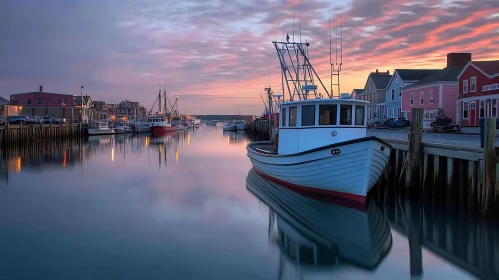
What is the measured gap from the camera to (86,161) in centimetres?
2859

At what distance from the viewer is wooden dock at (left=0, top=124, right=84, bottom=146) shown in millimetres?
37650

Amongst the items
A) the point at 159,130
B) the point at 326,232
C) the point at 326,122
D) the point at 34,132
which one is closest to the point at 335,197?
the point at 326,122

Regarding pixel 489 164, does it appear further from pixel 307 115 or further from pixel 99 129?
pixel 99 129

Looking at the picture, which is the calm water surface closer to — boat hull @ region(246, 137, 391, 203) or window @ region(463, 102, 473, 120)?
boat hull @ region(246, 137, 391, 203)

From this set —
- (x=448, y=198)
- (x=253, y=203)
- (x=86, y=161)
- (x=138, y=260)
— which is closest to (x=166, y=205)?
(x=253, y=203)

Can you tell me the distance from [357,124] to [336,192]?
275 centimetres

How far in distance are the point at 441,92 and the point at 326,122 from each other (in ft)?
82.7

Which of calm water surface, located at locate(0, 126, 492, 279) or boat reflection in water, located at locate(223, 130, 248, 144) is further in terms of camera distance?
boat reflection in water, located at locate(223, 130, 248, 144)

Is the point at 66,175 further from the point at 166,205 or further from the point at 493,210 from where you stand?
the point at 493,210

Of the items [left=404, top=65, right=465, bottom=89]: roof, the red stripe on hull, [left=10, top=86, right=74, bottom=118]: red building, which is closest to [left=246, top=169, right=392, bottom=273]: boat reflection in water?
the red stripe on hull

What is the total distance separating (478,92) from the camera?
2931 cm

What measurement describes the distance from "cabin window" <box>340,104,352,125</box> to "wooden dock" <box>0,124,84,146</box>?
3352 cm

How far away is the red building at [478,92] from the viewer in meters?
27.6

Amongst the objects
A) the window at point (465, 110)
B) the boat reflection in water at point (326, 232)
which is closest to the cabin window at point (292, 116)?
the boat reflection in water at point (326, 232)
